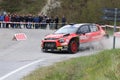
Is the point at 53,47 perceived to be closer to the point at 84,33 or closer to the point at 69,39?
the point at 69,39

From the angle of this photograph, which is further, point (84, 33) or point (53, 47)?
point (84, 33)

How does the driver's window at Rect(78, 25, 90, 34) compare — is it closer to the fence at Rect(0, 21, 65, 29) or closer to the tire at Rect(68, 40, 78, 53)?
the tire at Rect(68, 40, 78, 53)

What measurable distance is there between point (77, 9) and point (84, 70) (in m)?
41.8

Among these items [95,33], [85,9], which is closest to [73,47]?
[95,33]

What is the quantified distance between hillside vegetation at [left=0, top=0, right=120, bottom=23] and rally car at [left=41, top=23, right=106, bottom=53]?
25.3 metres

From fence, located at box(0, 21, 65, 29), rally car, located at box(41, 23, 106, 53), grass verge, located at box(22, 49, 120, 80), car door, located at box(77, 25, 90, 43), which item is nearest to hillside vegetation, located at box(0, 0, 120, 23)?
fence, located at box(0, 21, 65, 29)

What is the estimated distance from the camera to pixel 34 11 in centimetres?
6881

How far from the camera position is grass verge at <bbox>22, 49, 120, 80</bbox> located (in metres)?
12.9

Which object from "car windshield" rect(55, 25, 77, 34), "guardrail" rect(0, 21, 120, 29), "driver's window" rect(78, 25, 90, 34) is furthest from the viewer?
"guardrail" rect(0, 21, 120, 29)

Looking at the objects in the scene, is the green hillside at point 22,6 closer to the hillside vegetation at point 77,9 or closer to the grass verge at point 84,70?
the hillside vegetation at point 77,9

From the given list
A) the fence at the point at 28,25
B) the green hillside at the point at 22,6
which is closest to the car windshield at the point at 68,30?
the fence at the point at 28,25

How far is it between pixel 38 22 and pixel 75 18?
8.51 meters

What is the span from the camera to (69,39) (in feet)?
79.6

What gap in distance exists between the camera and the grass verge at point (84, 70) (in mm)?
12859
